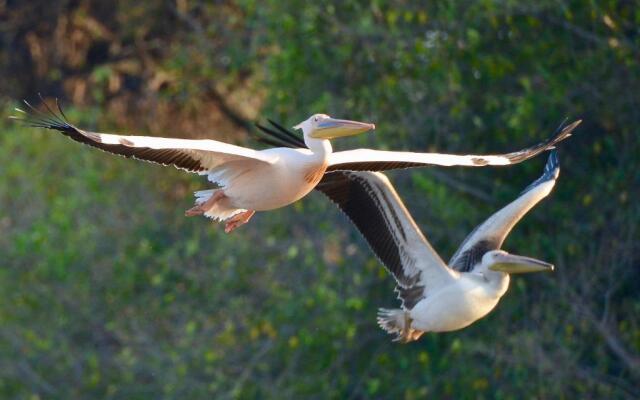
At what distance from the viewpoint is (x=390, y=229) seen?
29.3 feet

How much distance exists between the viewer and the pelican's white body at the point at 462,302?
8.53 m

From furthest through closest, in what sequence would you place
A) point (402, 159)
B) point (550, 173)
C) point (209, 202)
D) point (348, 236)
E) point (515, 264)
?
point (348, 236) → point (550, 173) → point (515, 264) → point (402, 159) → point (209, 202)

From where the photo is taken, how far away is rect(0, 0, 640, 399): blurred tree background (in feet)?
35.7

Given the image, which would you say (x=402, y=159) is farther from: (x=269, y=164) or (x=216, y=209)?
(x=216, y=209)

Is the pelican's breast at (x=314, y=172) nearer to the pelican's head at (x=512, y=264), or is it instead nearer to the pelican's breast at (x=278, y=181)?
the pelican's breast at (x=278, y=181)

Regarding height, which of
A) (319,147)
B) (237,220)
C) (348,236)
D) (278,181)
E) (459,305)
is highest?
(319,147)

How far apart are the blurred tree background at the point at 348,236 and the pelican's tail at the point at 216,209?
2884 mm

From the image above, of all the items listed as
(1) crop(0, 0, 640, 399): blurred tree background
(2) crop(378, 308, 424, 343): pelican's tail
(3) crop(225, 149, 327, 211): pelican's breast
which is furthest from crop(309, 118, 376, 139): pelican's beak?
(1) crop(0, 0, 640, 399): blurred tree background

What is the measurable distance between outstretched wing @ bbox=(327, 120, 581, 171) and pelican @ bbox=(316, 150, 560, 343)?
24 cm

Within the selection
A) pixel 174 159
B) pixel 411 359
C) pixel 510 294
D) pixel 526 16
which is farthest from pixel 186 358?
pixel 174 159

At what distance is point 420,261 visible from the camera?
8.91m

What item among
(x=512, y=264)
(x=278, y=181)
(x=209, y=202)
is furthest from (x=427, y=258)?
(x=209, y=202)

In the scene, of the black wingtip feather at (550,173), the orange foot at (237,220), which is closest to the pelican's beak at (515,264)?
the black wingtip feather at (550,173)

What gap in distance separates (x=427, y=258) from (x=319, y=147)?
1.18 metres
